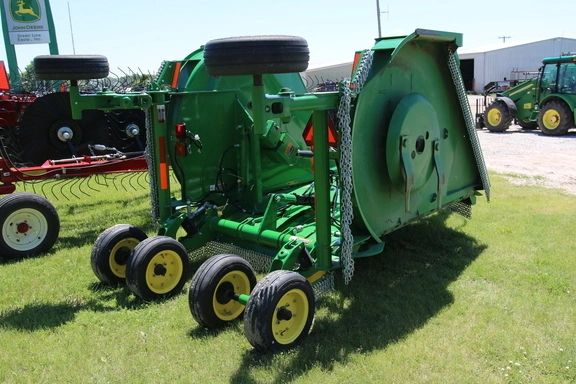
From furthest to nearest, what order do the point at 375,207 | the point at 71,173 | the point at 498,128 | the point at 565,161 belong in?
the point at 498,128, the point at 565,161, the point at 71,173, the point at 375,207

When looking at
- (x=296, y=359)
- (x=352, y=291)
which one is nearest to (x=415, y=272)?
(x=352, y=291)

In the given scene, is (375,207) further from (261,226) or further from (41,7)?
(41,7)

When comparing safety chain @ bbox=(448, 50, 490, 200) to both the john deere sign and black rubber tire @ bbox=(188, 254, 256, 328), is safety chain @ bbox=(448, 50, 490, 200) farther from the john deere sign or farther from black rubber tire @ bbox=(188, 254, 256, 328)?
the john deere sign

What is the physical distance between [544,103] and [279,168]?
12125 mm

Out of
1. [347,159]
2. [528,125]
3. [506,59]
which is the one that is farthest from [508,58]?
[347,159]

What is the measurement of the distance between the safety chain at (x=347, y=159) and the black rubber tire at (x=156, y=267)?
1.36m

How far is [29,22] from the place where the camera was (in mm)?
13633

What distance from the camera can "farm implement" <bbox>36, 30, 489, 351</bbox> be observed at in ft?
11.6

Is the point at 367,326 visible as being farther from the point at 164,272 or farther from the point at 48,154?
the point at 48,154

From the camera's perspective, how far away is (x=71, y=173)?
6.38 metres

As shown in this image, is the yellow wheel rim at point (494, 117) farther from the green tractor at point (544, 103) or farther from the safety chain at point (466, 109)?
the safety chain at point (466, 109)

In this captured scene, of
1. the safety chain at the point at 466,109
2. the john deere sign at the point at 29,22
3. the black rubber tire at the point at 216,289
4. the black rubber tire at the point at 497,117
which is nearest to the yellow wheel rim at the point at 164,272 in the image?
the black rubber tire at the point at 216,289

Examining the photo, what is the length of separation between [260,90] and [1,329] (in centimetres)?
260

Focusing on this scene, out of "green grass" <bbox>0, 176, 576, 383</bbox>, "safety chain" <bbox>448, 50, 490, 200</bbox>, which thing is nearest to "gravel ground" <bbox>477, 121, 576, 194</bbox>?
"safety chain" <bbox>448, 50, 490, 200</bbox>
